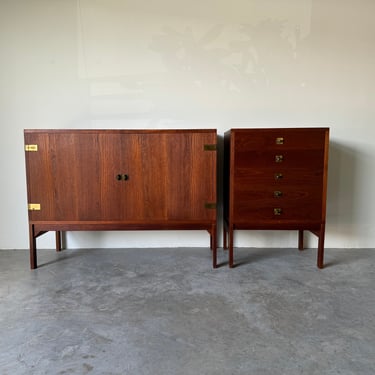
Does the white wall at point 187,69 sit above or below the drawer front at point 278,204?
above

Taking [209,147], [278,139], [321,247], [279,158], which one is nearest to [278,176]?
[279,158]

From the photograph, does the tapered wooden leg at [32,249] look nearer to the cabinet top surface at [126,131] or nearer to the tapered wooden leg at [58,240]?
the tapered wooden leg at [58,240]

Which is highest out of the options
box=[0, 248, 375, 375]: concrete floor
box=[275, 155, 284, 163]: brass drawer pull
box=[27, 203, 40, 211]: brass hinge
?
box=[275, 155, 284, 163]: brass drawer pull

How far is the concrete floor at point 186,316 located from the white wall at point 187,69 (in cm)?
92

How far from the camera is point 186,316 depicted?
150cm

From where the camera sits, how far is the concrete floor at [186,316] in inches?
46.5

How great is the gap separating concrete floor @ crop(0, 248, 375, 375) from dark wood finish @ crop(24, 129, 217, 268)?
1.09ft

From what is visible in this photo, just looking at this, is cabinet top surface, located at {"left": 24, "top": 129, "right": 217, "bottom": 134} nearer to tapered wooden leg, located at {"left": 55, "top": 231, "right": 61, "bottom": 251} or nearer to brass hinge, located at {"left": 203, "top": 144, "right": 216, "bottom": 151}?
brass hinge, located at {"left": 203, "top": 144, "right": 216, "bottom": 151}

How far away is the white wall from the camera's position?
2.33m

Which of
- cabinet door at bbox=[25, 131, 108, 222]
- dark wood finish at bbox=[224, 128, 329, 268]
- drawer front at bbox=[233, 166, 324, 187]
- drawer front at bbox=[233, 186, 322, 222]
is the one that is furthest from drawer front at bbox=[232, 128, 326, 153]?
cabinet door at bbox=[25, 131, 108, 222]

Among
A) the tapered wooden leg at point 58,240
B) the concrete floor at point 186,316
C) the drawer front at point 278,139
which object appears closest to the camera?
the concrete floor at point 186,316

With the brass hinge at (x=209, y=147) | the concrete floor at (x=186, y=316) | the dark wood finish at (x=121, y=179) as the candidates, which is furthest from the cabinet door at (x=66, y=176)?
the brass hinge at (x=209, y=147)

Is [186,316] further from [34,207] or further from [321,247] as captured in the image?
[34,207]

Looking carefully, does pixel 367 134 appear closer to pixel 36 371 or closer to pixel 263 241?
pixel 263 241
